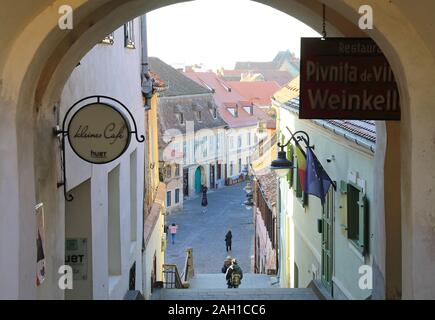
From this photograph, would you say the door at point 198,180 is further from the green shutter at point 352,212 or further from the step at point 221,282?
the green shutter at point 352,212

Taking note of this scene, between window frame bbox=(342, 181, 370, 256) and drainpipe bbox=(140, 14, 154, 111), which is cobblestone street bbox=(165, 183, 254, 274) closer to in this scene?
drainpipe bbox=(140, 14, 154, 111)

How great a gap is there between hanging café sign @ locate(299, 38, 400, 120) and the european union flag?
16.5 feet

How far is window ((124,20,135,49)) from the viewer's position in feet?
37.4

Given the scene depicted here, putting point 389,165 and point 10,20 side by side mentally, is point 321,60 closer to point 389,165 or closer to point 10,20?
point 389,165

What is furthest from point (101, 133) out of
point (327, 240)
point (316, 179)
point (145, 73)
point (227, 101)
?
point (227, 101)

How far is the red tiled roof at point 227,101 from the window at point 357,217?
41608mm

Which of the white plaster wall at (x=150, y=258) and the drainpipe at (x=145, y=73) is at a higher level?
the drainpipe at (x=145, y=73)

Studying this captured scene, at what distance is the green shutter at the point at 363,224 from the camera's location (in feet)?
27.9

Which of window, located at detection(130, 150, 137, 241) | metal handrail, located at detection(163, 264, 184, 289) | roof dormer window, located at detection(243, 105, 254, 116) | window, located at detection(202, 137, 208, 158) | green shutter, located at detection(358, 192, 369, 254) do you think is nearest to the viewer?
green shutter, located at detection(358, 192, 369, 254)

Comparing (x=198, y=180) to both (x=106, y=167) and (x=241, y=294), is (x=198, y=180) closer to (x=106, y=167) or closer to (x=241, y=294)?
(x=241, y=294)

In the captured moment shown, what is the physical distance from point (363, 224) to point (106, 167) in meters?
3.34

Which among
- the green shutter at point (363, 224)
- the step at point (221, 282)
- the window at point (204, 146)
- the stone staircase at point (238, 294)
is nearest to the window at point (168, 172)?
the window at point (204, 146)

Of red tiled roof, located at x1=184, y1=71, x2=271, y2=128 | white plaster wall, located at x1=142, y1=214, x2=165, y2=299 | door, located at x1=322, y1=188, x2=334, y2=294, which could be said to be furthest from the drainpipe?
red tiled roof, located at x1=184, y1=71, x2=271, y2=128

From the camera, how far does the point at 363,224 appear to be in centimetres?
866
